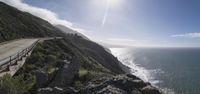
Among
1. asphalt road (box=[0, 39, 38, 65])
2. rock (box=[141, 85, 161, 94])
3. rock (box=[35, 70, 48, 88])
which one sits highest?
asphalt road (box=[0, 39, 38, 65])

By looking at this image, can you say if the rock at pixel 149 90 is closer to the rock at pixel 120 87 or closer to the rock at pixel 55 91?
the rock at pixel 120 87

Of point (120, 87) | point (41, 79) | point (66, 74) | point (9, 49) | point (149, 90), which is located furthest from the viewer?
point (9, 49)

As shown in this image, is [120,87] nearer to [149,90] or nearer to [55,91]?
[149,90]

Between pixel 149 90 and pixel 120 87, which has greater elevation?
pixel 120 87

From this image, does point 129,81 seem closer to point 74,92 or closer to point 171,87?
point 74,92

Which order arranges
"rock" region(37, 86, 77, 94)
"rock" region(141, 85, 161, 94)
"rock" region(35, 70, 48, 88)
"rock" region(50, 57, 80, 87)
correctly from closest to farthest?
"rock" region(37, 86, 77, 94) < "rock" region(141, 85, 161, 94) < "rock" region(35, 70, 48, 88) < "rock" region(50, 57, 80, 87)

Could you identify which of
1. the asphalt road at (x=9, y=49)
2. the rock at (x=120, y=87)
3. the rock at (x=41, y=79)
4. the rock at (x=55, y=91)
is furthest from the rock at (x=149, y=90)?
the asphalt road at (x=9, y=49)

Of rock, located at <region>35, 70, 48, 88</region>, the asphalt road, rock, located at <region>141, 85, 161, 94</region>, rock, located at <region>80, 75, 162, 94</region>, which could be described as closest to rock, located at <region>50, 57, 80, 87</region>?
rock, located at <region>35, 70, 48, 88</region>

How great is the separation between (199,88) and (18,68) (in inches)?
2855

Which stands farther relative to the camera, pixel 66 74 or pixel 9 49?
pixel 9 49

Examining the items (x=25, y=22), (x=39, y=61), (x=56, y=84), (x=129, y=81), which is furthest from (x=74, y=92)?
(x=25, y=22)

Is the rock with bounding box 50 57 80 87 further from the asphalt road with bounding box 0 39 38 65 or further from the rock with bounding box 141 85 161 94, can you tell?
the rock with bounding box 141 85 161 94

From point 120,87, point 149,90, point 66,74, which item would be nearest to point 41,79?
point 66,74

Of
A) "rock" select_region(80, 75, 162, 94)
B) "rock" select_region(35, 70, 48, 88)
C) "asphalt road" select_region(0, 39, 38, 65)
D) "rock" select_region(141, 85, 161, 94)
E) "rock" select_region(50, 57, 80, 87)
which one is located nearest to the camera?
"rock" select_region(80, 75, 162, 94)
